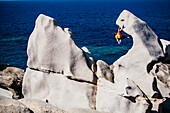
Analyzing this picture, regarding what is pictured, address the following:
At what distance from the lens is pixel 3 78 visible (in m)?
15.7

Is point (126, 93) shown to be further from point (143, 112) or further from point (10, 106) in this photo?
point (10, 106)

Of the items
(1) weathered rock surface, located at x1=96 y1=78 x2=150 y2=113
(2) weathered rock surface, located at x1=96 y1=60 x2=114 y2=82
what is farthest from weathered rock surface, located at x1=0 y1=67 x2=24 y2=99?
(1) weathered rock surface, located at x1=96 y1=78 x2=150 y2=113

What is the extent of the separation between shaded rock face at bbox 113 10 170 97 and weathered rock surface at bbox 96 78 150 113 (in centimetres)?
91

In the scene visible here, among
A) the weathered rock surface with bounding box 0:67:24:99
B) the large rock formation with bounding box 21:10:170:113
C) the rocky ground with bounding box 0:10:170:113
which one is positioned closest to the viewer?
the rocky ground with bounding box 0:10:170:113

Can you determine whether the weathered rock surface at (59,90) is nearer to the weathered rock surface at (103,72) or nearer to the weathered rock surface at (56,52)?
the weathered rock surface at (56,52)

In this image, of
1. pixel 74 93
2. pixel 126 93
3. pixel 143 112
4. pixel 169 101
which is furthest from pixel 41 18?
pixel 169 101

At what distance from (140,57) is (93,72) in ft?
8.94

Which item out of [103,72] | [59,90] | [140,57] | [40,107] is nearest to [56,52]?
[59,90]

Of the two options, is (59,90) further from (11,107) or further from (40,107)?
(11,107)

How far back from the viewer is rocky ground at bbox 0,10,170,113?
1125 cm

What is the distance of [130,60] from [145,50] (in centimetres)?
98

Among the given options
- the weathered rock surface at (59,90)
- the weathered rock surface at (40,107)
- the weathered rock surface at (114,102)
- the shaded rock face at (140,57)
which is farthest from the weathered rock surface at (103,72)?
the weathered rock surface at (40,107)

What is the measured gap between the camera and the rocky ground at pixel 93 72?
36.9 feet

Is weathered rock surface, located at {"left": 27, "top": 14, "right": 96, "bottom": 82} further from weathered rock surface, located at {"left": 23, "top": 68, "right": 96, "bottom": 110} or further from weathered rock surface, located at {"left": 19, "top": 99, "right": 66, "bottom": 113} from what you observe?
weathered rock surface, located at {"left": 19, "top": 99, "right": 66, "bottom": 113}
